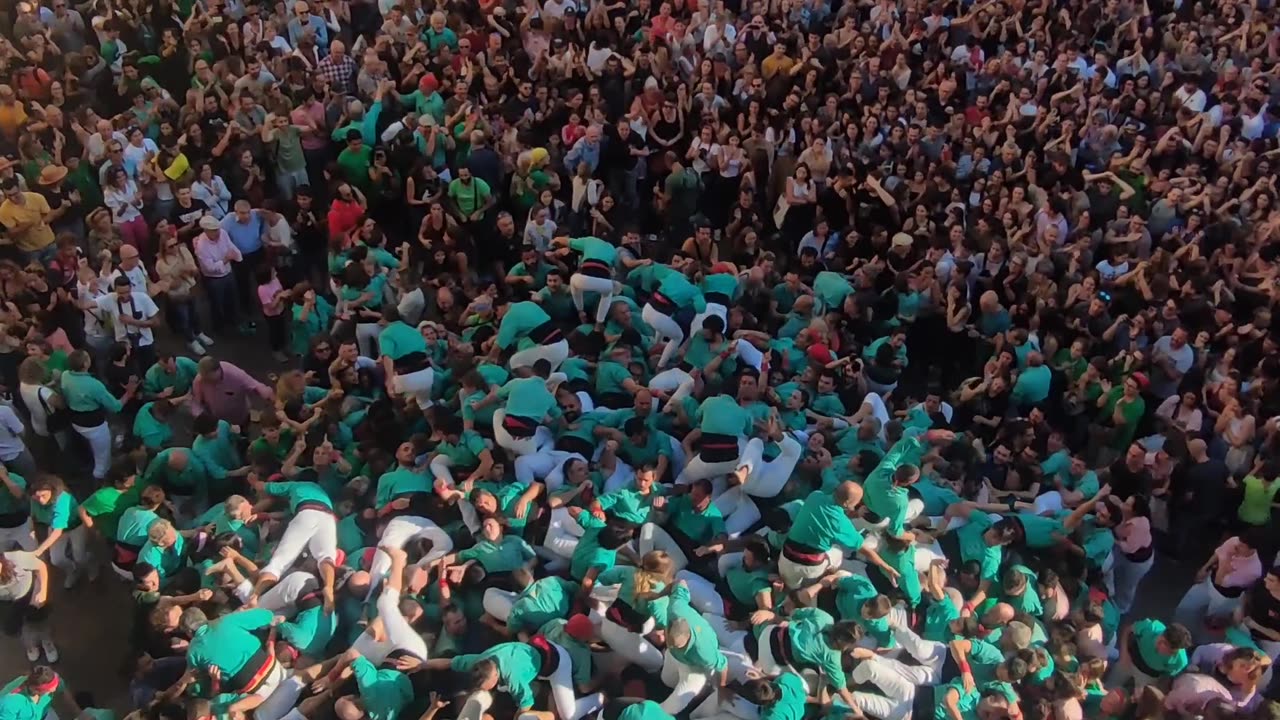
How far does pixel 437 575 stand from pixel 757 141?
6740 millimetres

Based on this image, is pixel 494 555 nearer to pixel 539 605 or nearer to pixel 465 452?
pixel 539 605

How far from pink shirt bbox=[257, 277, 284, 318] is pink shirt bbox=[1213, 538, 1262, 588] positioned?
26.1 ft

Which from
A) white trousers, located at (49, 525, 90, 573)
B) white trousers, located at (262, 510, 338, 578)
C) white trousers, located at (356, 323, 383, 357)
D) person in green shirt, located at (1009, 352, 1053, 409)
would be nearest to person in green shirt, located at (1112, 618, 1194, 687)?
person in green shirt, located at (1009, 352, 1053, 409)

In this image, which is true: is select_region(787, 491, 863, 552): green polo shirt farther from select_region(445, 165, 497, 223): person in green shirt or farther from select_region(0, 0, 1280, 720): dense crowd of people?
select_region(445, 165, 497, 223): person in green shirt

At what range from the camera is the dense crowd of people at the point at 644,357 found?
608 centimetres

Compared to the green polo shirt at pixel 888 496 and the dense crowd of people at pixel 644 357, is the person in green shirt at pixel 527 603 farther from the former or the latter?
the green polo shirt at pixel 888 496

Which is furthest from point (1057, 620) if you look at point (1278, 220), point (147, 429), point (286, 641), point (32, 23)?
point (32, 23)

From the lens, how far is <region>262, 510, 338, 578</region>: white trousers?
6418mm

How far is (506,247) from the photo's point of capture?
10320 millimetres

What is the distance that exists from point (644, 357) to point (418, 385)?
1.91m

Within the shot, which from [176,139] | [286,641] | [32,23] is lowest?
[286,641]

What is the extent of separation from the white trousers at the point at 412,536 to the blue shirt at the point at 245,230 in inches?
165

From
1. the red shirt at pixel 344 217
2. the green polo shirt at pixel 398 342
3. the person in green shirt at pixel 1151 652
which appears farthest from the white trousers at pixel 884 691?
the red shirt at pixel 344 217

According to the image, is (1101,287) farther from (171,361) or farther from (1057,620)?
(171,361)
